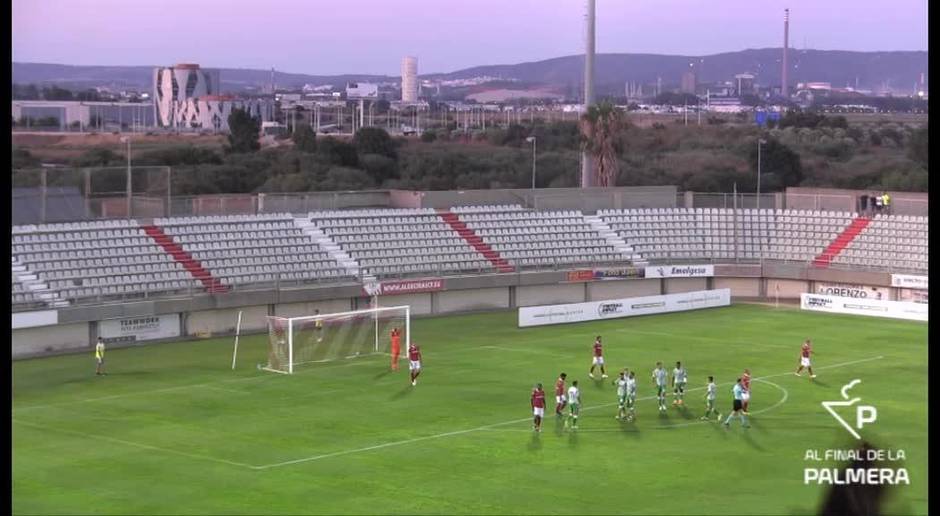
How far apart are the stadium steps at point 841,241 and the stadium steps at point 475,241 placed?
13455 millimetres

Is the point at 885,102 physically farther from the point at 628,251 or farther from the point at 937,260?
the point at 937,260

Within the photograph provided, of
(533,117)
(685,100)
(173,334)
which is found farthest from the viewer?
(685,100)

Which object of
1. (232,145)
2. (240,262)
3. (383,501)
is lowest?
(383,501)

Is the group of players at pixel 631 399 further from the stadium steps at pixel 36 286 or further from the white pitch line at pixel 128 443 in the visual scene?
the stadium steps at pixel 36 286

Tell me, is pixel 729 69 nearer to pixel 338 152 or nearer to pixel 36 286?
pixel 338 152

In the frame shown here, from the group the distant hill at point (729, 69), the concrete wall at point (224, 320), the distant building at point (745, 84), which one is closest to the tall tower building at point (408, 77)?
the distant hill at point (729, 69)

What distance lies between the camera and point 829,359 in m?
42.2

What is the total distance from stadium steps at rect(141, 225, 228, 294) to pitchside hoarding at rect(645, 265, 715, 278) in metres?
18.6

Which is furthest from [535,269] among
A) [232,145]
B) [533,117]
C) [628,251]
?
[533,117]

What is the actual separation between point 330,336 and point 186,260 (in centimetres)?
Answer: 1035

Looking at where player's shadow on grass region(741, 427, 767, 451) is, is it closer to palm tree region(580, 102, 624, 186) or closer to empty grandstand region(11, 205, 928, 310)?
empty grandstand region(11, 205, 928, 310)

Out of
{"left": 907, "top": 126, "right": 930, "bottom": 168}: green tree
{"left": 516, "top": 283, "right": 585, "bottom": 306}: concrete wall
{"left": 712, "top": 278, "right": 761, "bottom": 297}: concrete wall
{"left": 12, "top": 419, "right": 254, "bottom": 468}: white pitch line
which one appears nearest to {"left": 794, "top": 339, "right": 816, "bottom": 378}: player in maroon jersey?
{"left": 12, "top": 419, "right": 254, "bottom": 468}: white pitch line

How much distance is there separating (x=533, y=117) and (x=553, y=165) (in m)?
21.3

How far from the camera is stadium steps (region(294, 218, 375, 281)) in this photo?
53.6 metres
